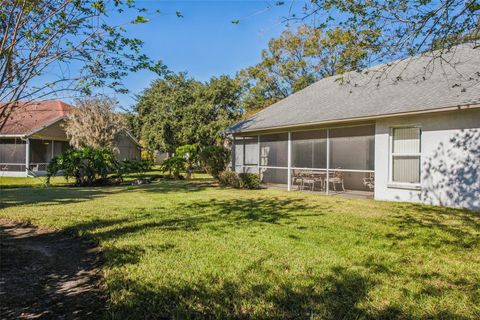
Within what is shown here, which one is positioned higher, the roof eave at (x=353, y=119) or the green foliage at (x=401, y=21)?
the green foliage at (x=401, y=21)

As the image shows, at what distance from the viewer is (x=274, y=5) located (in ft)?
19.1

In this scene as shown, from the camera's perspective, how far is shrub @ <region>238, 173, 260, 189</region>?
51.1 feet

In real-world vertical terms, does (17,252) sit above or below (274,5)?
below

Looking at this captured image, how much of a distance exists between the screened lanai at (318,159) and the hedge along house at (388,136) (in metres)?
0.05

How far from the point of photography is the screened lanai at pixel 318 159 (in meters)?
13.8

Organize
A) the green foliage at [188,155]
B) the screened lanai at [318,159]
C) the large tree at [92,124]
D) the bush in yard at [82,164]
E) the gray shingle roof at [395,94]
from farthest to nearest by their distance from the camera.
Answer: the large tree at [92,124] < the green foliage at [188,155] < the bush in yard at [82,164] < the screened lanai at [318,159] < the gray shingle roof at [395,94]

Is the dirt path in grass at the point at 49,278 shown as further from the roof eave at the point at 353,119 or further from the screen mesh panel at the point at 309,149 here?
the screen mesh panel at the point at 309,149

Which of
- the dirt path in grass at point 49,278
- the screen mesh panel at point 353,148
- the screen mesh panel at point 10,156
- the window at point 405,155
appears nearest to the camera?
the dirt path in grass at point 49,278

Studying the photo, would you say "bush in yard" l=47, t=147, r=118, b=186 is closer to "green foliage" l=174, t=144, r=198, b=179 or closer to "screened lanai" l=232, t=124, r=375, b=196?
"green foliage" l=174, t=144, r=198, b=179

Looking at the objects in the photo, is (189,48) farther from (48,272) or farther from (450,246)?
(450,246)

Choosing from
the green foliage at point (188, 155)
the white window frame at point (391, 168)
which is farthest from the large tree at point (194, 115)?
the white window frame at point (391, 168)

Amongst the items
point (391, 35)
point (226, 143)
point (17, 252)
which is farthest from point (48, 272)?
point (226, 143)

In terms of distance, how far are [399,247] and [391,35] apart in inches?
167

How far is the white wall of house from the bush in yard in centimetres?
1365
